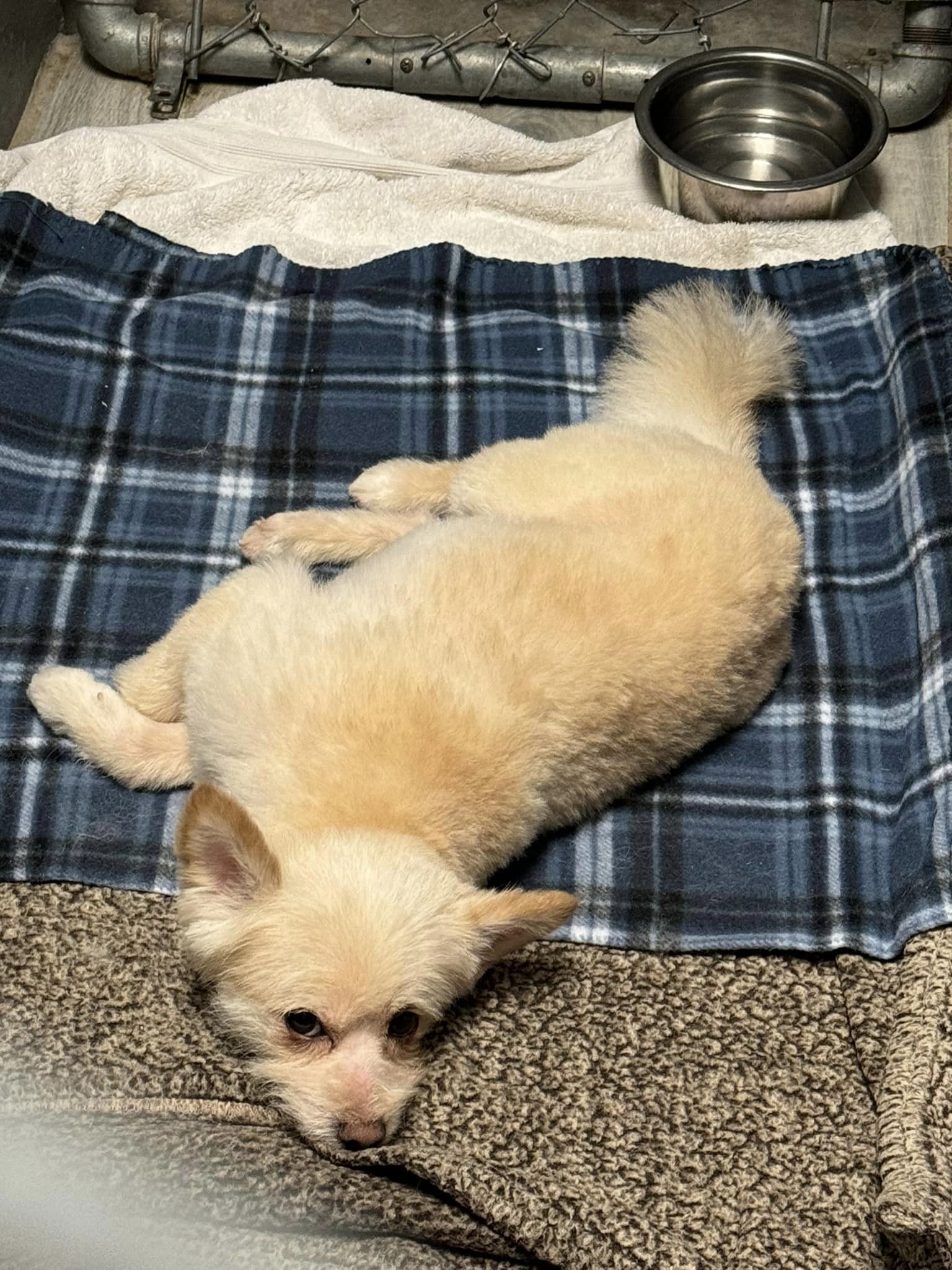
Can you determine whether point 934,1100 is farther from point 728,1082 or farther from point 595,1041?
point 595,1041

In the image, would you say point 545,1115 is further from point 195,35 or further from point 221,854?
point 195,35

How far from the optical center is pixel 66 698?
233 cm

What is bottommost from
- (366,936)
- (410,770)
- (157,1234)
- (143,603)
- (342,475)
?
(157,1234)

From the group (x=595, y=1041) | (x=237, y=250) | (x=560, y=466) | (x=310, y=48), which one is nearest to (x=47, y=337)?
(x=237, y=250)

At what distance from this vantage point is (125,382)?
2873 mm

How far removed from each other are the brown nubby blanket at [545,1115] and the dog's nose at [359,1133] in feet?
0.20

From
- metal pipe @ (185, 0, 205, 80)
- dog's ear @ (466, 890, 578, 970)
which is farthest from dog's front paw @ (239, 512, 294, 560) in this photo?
metal pipe @ (185, 0, 205, 80)

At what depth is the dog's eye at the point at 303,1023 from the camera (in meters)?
1.82

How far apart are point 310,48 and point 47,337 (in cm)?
143

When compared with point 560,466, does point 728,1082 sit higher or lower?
lower

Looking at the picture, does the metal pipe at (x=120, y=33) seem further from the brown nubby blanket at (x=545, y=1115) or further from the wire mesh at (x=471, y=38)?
the brown nubby blanket at (x=545, y=1115)

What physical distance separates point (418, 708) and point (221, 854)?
356mm

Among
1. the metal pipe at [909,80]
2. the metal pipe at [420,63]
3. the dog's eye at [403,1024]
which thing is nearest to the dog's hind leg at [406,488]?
the dog's eye at [403,1024]

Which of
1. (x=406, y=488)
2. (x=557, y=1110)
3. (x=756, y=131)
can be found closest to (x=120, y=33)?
(x=756, y=131)
